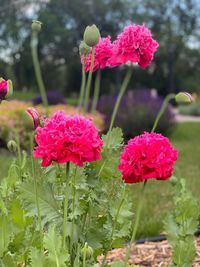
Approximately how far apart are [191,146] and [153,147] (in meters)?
8.94

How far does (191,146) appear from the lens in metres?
10.2

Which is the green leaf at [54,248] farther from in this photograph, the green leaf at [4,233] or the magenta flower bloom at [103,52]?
the magenta flower bloom at [103,52]

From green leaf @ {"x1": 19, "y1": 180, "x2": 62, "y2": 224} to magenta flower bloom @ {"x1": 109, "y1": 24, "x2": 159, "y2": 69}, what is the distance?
453mm

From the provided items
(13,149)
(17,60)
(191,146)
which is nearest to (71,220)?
(13,149)

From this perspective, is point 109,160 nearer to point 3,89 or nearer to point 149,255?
point 3,89

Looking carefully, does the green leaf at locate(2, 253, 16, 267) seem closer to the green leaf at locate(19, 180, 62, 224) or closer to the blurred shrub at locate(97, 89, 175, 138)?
the green leaf at locate(19, 180, 62, 224)

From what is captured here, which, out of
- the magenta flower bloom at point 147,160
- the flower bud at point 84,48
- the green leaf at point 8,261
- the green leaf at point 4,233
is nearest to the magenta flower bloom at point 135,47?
the flower bud at point 84,48

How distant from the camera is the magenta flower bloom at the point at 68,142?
4.31 feet

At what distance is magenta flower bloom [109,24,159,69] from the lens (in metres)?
1.62

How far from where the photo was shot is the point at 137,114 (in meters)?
11.8

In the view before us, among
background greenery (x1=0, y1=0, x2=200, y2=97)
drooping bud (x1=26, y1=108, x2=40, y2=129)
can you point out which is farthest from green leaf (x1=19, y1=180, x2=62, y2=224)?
background greenery (x1=0, y1=0, x2=200, y2=97)

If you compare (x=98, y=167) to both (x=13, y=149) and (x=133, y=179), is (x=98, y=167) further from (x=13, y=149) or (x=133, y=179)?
(x=133, y=179)

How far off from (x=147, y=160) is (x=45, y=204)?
18.6 inches

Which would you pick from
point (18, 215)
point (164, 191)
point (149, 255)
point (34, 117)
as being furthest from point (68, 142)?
point (164, 191)
